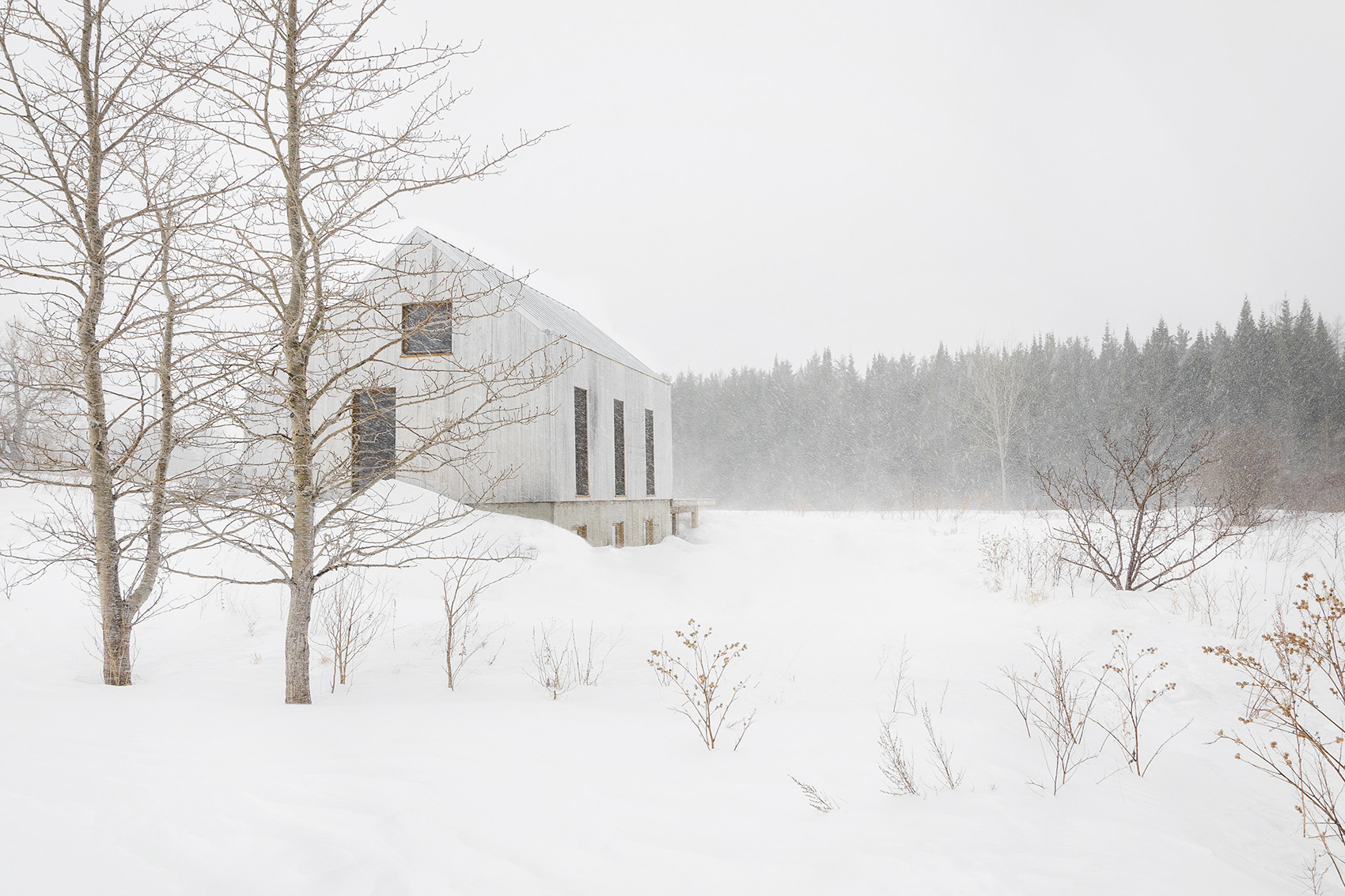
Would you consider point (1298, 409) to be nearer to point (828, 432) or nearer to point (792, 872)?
point (828, 432)

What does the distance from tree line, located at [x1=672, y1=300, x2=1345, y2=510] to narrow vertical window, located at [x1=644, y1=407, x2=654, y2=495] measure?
14188mm

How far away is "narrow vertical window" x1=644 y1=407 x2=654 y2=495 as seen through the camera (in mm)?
17759

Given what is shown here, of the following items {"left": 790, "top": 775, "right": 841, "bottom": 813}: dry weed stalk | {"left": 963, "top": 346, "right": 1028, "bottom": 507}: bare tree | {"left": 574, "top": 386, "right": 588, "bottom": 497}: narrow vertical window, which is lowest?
{"left": 790, "top": 775, "right": 841, "bottom": 813}: dry weed stalk

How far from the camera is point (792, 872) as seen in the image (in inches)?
103

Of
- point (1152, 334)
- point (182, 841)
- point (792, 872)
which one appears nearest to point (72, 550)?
point (182, 841)

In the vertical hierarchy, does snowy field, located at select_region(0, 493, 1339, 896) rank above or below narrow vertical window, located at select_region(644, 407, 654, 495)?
below

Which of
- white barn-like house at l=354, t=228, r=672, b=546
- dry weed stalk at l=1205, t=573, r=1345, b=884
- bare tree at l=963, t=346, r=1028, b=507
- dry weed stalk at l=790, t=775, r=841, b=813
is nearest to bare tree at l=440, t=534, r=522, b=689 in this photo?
white barn-like house at l=354, t=228, r=672, b=546

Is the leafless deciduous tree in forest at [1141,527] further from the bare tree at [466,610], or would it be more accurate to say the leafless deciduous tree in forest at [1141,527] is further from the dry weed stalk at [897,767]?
the bare tree at [466,610]

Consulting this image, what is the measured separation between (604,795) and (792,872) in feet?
3.61

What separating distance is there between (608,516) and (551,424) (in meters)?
3.32

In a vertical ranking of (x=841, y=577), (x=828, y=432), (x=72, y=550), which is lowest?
(x=841, y=577)

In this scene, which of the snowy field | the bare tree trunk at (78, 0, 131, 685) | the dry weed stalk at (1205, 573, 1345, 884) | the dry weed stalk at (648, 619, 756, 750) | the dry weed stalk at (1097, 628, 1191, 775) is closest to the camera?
the snowy field

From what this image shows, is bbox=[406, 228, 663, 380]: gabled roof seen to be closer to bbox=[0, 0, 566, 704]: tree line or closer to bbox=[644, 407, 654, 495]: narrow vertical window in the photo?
bbox=[644, 407, 654, 495]: narrow vertical window

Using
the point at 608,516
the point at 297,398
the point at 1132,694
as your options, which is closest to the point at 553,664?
the point at 297,398
